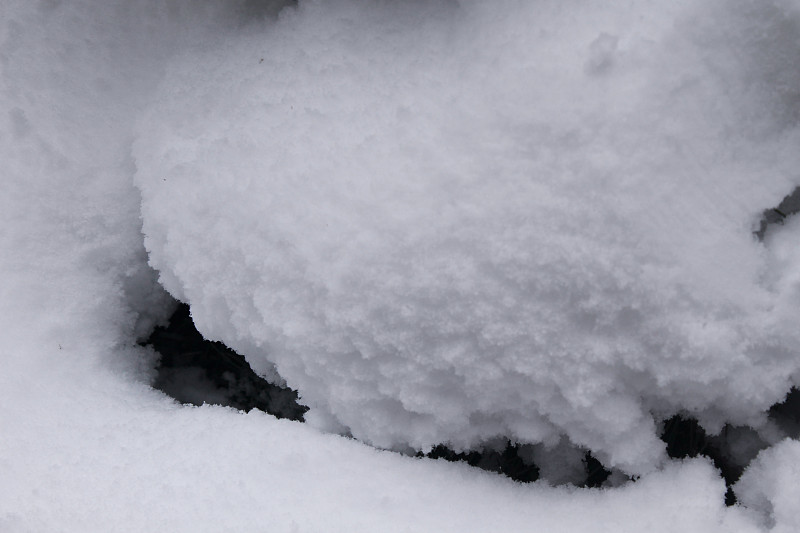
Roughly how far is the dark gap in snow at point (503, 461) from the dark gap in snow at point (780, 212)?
42cm

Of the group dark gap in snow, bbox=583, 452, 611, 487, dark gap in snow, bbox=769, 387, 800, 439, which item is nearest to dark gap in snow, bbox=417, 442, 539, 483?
dark gap in snow, bbox=583, 452, 611, 487

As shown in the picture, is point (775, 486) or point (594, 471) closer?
point (775, 486)

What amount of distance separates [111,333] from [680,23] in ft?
2.81

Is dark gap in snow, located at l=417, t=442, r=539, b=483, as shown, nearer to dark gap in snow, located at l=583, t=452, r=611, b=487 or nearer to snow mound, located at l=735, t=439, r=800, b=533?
dark gap in snow, located at l=583, t=452, r=611, b=487

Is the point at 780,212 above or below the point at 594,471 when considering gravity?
above

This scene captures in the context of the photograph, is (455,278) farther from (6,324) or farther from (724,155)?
(6,324)

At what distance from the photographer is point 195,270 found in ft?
2.84

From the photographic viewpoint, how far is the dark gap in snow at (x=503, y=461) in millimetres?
889

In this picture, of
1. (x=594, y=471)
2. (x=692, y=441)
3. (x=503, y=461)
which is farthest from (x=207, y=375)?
(x=692, y=441)

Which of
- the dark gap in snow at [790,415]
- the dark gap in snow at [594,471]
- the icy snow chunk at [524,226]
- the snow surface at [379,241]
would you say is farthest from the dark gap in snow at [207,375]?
the dark gap in snow at [790,415]

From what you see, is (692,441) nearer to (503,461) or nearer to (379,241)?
(503,461)

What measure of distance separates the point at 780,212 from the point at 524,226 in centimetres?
31

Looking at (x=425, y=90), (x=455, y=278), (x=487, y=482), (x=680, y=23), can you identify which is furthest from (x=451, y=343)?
(x=680, y=23)

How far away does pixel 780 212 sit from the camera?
0.74m
